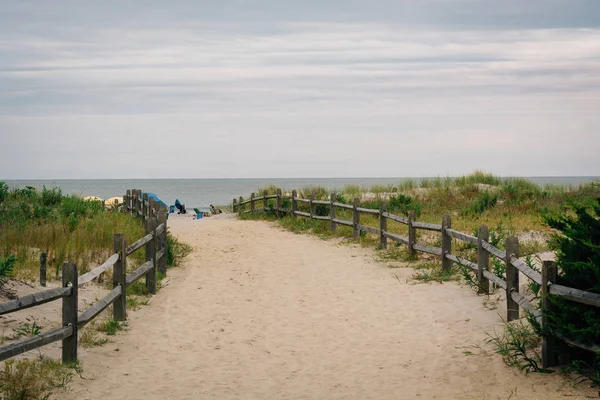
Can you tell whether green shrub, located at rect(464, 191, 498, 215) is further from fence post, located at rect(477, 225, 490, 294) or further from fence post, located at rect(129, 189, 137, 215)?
fence post, located at rect(477, 225, 490, 294)

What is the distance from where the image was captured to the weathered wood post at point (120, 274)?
1025cm

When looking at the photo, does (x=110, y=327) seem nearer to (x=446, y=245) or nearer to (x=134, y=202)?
(x=446, y=245)

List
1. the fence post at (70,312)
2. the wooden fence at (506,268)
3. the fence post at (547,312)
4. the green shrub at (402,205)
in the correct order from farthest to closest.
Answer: the green shrub at (402,205)
the fence post at (70,312)
the fence post at (547,312)
the wooden fence at (506,268)

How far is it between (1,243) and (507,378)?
10632 millimetres

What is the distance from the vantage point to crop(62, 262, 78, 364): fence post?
25.7 feet

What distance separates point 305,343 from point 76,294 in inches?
129

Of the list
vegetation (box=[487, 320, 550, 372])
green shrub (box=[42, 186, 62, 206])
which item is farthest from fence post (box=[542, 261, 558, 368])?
green shrub (box=[42, 186, 62, 206])

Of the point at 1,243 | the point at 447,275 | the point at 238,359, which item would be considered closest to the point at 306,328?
the point at 238,359

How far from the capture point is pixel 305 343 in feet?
31.4

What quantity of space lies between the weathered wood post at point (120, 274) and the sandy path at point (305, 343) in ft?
0.92

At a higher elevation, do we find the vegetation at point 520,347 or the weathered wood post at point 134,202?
the weathered wood post at point 134,202

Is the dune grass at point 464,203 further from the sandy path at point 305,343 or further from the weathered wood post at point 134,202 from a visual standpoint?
the weathered wood post at point 134,202

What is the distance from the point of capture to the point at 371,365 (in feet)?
27.7

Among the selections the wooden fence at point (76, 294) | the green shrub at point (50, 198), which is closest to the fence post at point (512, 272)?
the wooden fence at point (76, 294)
